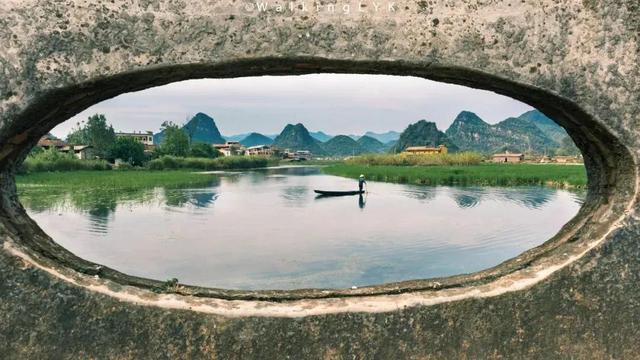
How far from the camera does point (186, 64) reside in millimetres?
2385

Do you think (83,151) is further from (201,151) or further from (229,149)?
(229,149)

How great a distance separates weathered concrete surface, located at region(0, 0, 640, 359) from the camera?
236 centimetres

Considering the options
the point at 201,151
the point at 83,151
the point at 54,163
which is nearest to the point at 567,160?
A: the point at 201,151

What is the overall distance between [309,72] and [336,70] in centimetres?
14

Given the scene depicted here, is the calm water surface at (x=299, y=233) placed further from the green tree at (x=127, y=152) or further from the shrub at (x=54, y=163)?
the green tree at (x=127, y=152)

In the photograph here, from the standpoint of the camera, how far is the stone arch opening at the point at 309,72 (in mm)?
2418

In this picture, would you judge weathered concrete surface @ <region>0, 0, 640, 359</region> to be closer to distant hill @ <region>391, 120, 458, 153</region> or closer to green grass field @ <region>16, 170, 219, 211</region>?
green grass field @ <region>16, 170, 219, 211</region>

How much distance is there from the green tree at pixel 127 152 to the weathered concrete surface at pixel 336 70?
147 ft

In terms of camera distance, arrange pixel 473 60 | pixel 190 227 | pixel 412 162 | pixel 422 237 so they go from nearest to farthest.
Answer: pixel 473 60 < pixel 422 237 < pixel 190 227 < pixel 412 162

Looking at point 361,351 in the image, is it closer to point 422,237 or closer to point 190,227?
point 422,237

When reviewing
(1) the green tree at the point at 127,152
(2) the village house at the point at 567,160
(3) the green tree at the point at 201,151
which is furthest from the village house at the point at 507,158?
(1) the green tree at the point at 127,152

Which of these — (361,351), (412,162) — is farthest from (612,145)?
(412,162)

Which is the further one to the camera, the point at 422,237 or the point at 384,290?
the point at 422,237

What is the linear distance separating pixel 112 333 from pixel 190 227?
1611cm
